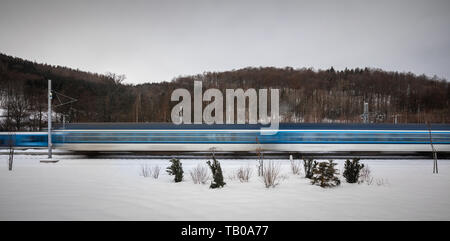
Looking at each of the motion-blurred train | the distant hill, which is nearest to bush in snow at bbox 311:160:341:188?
the motion-blurred train

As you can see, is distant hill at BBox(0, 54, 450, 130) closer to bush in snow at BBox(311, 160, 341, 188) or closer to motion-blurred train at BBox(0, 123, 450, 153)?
motion-blurred train at BBox(0, 123, 450, 153)

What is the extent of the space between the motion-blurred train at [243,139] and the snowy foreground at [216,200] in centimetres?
654

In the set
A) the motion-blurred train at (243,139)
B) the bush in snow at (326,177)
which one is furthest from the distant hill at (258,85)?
the bush in snow at (326,177)

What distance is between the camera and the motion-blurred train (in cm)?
1512

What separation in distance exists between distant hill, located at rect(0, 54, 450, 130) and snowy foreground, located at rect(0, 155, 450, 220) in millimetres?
37704

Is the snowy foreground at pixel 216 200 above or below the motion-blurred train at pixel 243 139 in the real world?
below

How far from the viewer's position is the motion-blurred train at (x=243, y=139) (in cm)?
1512

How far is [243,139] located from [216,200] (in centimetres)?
928

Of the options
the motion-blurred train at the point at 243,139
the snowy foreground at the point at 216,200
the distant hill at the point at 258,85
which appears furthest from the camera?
the distant hill at the point at 258,85

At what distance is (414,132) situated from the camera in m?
15.4

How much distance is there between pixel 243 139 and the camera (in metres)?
15.2

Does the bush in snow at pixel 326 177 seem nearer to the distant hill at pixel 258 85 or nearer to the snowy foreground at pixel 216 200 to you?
the snowy foreground at pixel 216 200
